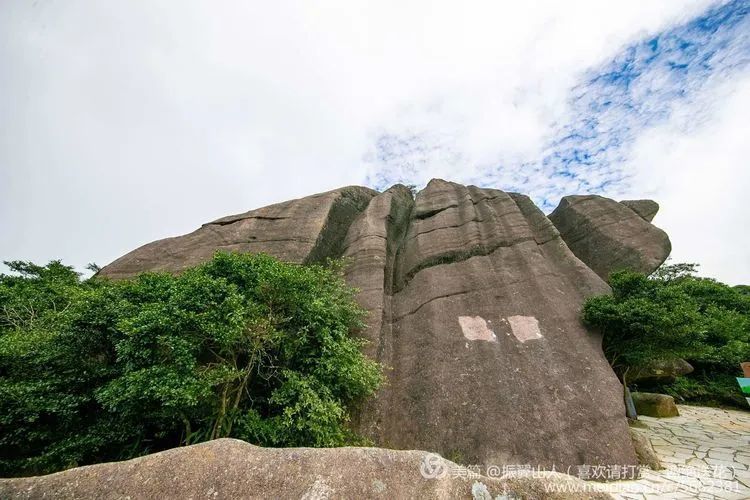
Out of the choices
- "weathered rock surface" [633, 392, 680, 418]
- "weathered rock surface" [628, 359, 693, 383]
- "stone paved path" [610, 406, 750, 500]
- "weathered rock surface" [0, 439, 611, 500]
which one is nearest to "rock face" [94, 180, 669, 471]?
"stone paved path" [610, 406, 750, 500]

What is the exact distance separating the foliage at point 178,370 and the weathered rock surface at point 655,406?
1203 centimetres

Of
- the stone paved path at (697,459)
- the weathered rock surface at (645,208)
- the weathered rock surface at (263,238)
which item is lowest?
the stone paved path at (697,459)

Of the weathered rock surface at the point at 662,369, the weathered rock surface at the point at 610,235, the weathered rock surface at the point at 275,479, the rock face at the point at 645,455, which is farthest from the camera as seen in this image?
the weathered rock surface at the point at 610,235

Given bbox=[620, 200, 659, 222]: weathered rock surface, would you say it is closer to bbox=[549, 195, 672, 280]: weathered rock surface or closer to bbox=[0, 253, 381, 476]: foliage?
bbox=[549, 195, 672, 280]: weathered rock surface

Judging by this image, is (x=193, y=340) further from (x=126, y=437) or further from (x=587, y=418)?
(x=587, y=418)

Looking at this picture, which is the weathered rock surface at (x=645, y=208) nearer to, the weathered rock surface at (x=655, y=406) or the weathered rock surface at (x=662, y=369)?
the weathered rock surface at (x=662, y=369)

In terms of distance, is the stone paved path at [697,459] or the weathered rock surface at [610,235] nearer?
the stone paved path at [697,459]

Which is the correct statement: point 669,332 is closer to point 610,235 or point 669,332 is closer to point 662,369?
point 662,369

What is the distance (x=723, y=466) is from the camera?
7355 mm

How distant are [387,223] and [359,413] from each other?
10.9 metres

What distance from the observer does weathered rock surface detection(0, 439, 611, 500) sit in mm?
2910

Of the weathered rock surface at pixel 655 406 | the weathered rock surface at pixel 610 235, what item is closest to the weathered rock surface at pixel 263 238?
the weathered rock surface at pixel 610 235

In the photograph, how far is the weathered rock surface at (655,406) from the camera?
12439 mm

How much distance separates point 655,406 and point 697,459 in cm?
568
